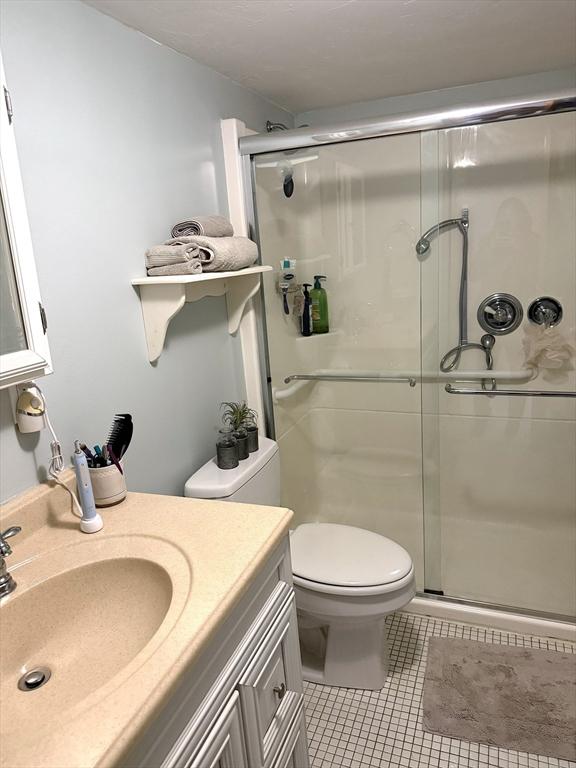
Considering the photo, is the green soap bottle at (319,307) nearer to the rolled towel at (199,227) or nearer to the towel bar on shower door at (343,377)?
the towel bar on shower door at (343,377)

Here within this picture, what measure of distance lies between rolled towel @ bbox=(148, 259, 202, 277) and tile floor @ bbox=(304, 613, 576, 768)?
150 centimetres

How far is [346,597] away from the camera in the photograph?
1.75 metres

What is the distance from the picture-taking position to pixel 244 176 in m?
1.99

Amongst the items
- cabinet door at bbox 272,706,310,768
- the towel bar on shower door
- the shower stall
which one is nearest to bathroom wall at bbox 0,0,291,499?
the shower stall

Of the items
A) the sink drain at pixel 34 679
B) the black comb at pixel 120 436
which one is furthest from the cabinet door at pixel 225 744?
the black comb at pixel 120 436

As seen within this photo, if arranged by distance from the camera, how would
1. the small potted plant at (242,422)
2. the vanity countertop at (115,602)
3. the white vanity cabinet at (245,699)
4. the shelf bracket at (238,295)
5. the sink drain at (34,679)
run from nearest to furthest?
the vanity countertop at (115,602), the white vanity cabinet at (245,699), the sink drain at (34,679), the small potted plant at (242,422), the shelf bracket at (238,295)

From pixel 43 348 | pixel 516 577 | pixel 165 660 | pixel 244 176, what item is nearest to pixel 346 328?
pixel 244 176

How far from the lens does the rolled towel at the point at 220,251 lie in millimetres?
1570

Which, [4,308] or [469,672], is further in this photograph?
[469,672]

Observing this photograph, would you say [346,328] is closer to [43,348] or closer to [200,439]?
[200,439]

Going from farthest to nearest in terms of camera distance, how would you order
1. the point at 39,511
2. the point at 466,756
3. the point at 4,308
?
1. the point at 466,756
2. the point at 39,511
3. the point at 4,308

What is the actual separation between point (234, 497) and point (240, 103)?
142 cm

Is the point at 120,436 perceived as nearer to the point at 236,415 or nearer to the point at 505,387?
the point at 236,415

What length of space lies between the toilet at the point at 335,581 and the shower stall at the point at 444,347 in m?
0.45
